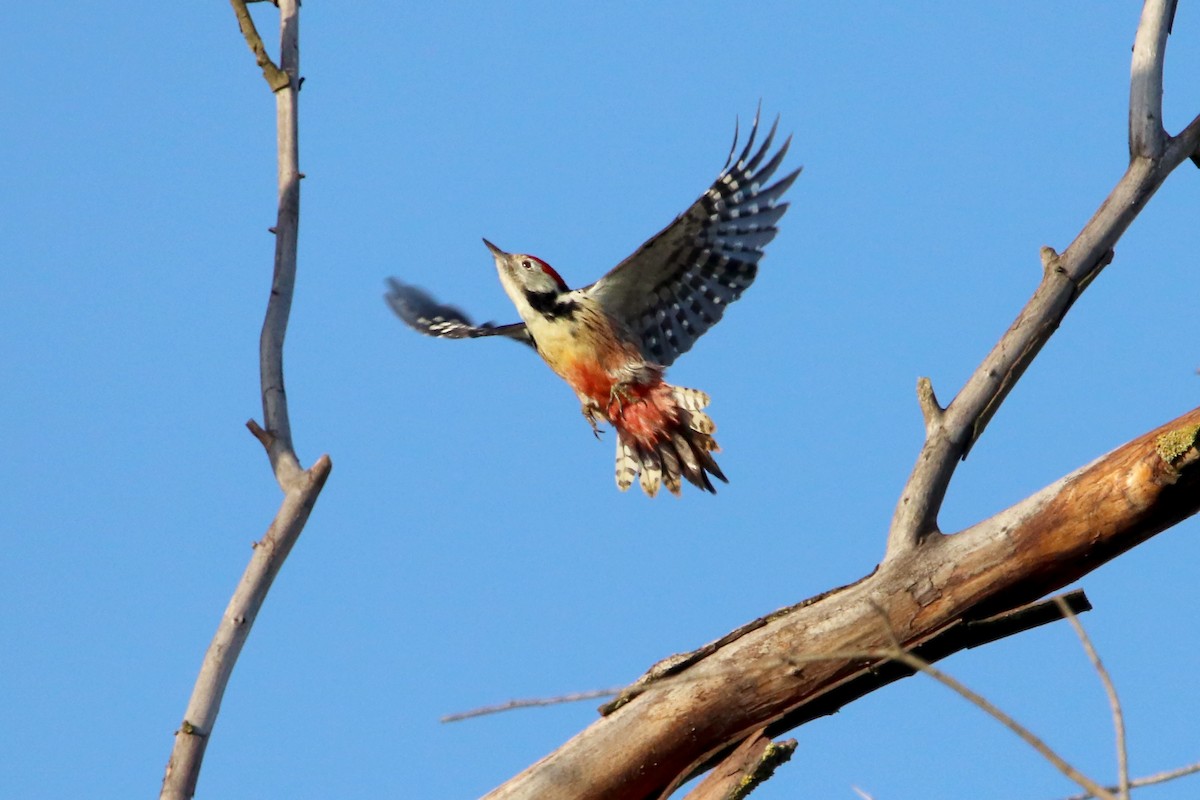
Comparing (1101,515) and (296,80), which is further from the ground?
(296,80)

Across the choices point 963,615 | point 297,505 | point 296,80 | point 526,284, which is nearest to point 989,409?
point 963,615

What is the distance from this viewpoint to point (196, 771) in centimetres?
437

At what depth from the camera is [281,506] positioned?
15.0 feet

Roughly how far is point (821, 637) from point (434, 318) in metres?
4.28

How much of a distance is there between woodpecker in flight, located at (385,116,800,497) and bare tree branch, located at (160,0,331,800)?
8.03 ft

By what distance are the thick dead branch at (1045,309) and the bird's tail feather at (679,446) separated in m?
2.26

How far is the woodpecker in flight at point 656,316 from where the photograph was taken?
7062 mm

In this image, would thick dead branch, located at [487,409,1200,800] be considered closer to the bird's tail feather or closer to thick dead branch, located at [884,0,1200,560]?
thick dead branch, located at [884,0,1200,560]

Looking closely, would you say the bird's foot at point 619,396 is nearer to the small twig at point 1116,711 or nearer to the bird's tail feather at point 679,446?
the bird's tail feather at point 679,446

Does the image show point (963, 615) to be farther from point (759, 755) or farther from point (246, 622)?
point (246, 622)

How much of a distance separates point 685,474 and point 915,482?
2.44 meters

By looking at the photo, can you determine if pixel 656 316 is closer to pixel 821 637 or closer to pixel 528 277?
pixel 528 277

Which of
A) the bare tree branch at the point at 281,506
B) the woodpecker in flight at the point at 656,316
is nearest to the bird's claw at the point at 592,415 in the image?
the woodpecker in flight at the point at 656,316

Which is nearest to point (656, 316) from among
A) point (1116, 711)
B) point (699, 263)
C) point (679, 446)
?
point (699, 263)
